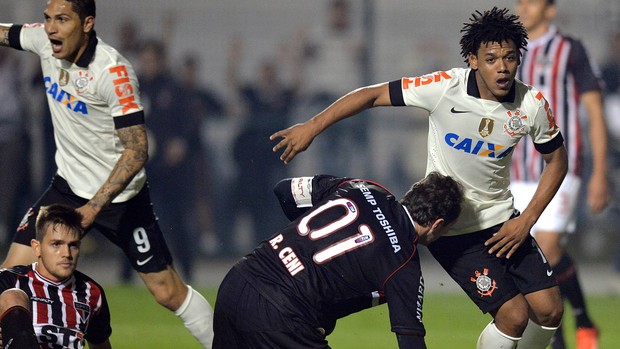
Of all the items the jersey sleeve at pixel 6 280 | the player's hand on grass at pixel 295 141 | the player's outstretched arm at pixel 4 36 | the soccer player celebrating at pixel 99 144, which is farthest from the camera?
the player's outstretched arm at pixel 4 36

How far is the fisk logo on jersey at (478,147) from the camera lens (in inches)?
233

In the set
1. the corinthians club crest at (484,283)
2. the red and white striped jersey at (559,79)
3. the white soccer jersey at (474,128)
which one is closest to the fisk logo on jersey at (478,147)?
the white soccer jersey at (474,128)

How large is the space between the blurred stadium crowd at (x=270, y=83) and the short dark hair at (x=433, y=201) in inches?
262

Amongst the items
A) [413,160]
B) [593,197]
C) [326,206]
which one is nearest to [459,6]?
[413,160]

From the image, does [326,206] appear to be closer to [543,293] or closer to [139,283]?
[543,293]

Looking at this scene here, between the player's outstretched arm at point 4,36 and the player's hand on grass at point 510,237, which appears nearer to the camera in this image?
the player's hand on grass at point 510,237

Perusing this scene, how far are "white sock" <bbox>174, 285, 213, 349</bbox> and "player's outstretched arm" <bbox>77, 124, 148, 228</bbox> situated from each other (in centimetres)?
78

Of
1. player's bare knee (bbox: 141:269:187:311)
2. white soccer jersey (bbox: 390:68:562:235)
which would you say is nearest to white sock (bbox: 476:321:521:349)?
white soccer jersey (bbox: 390:68:562:235)

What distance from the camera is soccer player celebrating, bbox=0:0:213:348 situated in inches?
241

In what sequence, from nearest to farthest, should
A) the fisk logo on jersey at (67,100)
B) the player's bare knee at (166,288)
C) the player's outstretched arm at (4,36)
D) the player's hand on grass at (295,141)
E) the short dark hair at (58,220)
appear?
1. the short dark hair at (58,220)
2. the player's hand on grass at (295,141)
3. the fisk logo on jersey at (67,100)
4. the player's bare knee at (166,288)
5. the player's outstretched arm at (4,36)

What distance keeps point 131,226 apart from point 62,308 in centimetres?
103

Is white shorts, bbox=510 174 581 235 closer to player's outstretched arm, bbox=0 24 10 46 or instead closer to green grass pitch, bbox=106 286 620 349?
green grass pitch, bbox=106 286 620 349

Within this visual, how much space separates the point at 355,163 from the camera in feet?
39.4

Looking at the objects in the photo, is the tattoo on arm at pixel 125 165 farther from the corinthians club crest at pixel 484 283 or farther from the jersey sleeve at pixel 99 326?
the corinthians club crest at pixel 484 283
